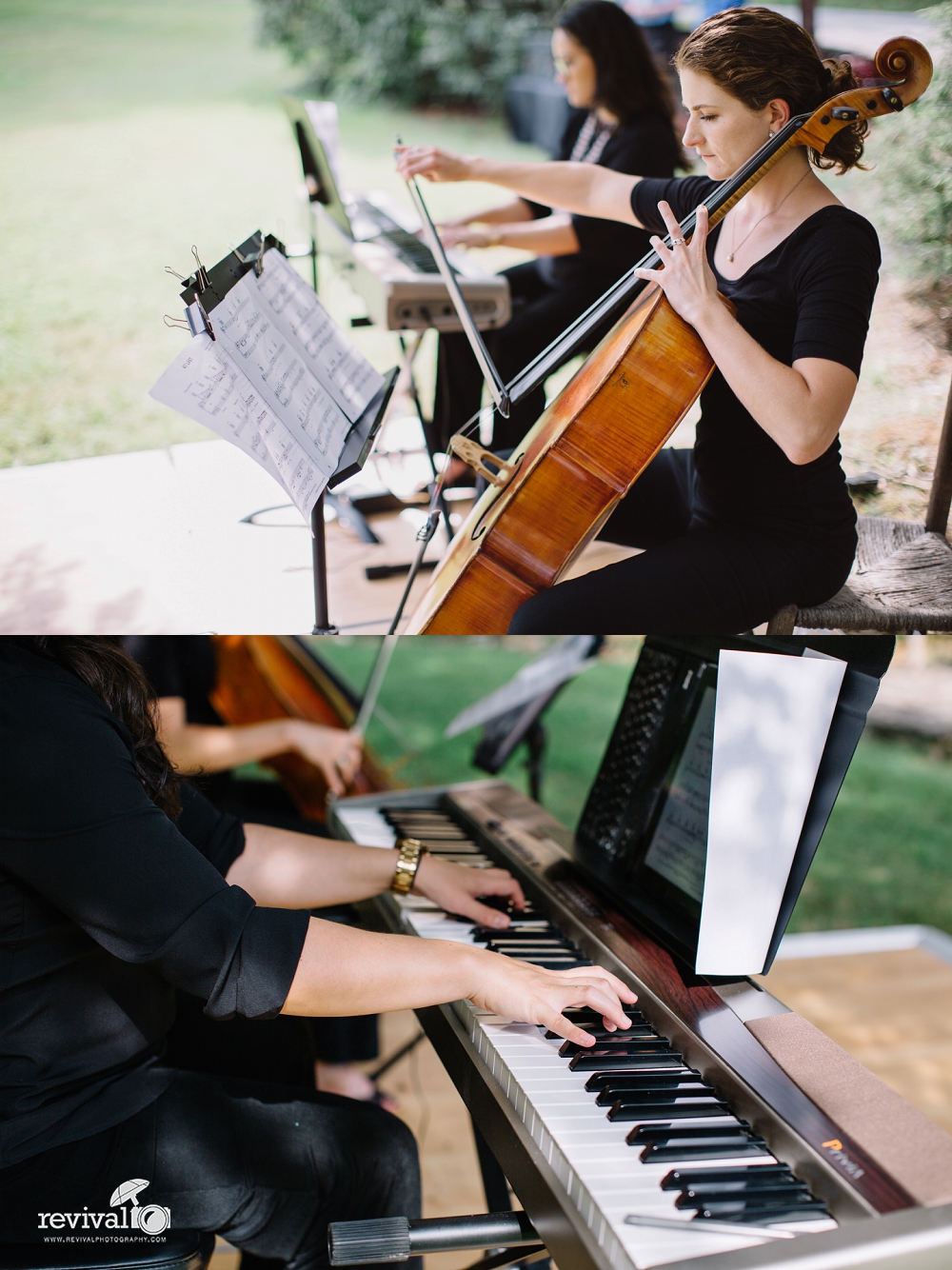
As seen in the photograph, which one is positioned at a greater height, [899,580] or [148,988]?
[899,580]

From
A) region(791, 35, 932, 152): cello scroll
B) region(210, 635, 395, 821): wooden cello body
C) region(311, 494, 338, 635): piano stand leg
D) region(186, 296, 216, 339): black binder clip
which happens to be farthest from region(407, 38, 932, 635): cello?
region(210, 635, 395, 821): wooden cello body

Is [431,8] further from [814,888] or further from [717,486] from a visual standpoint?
[814,888]

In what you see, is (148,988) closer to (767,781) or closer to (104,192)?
(767,781)

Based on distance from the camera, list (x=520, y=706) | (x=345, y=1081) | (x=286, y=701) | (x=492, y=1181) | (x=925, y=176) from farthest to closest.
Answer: (x=286, y=701), (x=520, y=706), (x=345, y=1081), (x=492, y=1181), (x=925, y=176)

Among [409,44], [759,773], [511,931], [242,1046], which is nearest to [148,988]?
[242,1046]

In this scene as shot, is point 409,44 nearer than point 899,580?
No

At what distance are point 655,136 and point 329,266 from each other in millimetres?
526

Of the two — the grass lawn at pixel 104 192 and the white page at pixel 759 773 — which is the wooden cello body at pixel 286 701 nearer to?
the grass lawn at pixel 104 192

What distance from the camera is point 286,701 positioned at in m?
3.08

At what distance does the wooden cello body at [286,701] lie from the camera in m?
2.82

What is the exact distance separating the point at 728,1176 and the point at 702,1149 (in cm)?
4

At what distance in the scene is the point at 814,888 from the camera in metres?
4.56

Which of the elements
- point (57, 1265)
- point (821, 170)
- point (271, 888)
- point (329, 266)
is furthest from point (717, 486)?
point (57, 1265)

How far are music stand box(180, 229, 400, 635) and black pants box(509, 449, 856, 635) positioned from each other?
0.30m
